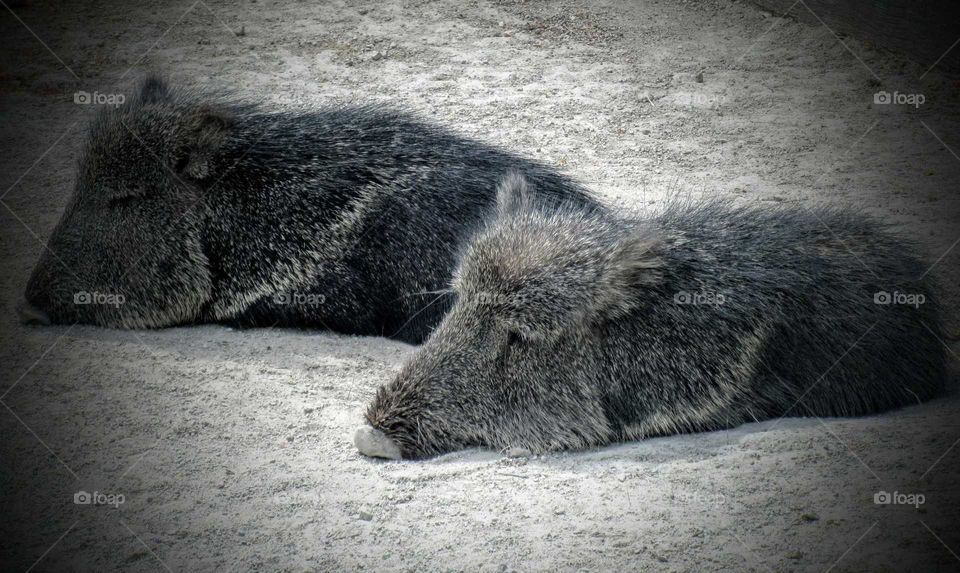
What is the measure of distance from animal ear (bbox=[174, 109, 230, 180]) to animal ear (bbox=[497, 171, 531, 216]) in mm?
1929

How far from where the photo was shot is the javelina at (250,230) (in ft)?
17.4

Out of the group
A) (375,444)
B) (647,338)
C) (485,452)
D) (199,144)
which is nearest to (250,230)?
(199,144)

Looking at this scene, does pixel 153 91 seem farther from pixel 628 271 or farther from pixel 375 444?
pixel 628 271

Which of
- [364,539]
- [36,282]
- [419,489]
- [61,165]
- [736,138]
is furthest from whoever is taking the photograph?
[736,138]

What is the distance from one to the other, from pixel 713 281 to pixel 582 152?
3.24 meters

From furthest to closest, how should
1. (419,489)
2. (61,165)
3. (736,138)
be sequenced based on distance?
(736,138) → (61,165) → (419,489)

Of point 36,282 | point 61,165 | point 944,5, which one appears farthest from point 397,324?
point 944,5

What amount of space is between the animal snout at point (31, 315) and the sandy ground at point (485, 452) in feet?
0.27

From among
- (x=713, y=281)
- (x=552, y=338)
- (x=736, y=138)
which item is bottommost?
(x=552, y=338)

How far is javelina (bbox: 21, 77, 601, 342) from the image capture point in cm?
530

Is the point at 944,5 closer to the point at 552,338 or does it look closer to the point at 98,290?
the point at 552,338

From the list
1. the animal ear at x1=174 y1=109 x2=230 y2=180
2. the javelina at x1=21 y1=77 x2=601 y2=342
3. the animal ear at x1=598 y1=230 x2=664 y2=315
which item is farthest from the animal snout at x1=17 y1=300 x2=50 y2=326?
the animal ear at x1=598 y1=230 x2=664 y2=315

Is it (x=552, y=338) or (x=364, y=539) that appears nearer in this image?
(x=364, y=539)

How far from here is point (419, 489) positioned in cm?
370
